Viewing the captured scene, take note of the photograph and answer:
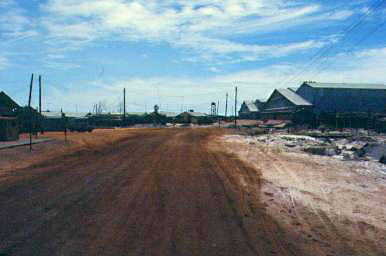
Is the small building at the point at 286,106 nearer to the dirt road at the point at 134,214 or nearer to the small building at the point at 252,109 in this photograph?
the small building at the point at 252,109

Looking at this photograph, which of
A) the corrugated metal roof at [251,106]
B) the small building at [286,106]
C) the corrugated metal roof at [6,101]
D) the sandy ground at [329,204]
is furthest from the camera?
the corrugated metal roof at [251,106]

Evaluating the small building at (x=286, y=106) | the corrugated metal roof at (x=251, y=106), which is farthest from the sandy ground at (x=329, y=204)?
the corrugated metal roof at (x=251, y=106)

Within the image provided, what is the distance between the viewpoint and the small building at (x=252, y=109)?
100 m

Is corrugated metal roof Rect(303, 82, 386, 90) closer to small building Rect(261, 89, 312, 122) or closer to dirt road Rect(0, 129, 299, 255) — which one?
small building Rect(261, 89, 312, 122)

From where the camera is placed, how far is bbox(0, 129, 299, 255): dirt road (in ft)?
19.4

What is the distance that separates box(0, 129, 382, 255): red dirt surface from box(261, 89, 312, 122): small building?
40640 millimetres

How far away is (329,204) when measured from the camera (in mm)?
9086

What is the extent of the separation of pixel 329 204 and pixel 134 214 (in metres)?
5.14

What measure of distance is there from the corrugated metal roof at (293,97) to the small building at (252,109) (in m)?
28.6

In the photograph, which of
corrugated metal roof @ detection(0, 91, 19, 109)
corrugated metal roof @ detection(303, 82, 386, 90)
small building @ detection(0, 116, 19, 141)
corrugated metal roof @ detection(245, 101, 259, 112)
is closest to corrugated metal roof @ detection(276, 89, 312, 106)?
corrugated metal roof @ detection(303, 82, 386, 90)

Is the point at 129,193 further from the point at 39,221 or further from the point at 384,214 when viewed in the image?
the point at 384,214

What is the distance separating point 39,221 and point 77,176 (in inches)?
211

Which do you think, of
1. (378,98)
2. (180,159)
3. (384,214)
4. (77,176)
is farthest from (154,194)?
(378,98)

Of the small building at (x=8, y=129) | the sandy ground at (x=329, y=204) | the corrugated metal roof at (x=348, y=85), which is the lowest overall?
the sandy ground at (x=329, y=204)
